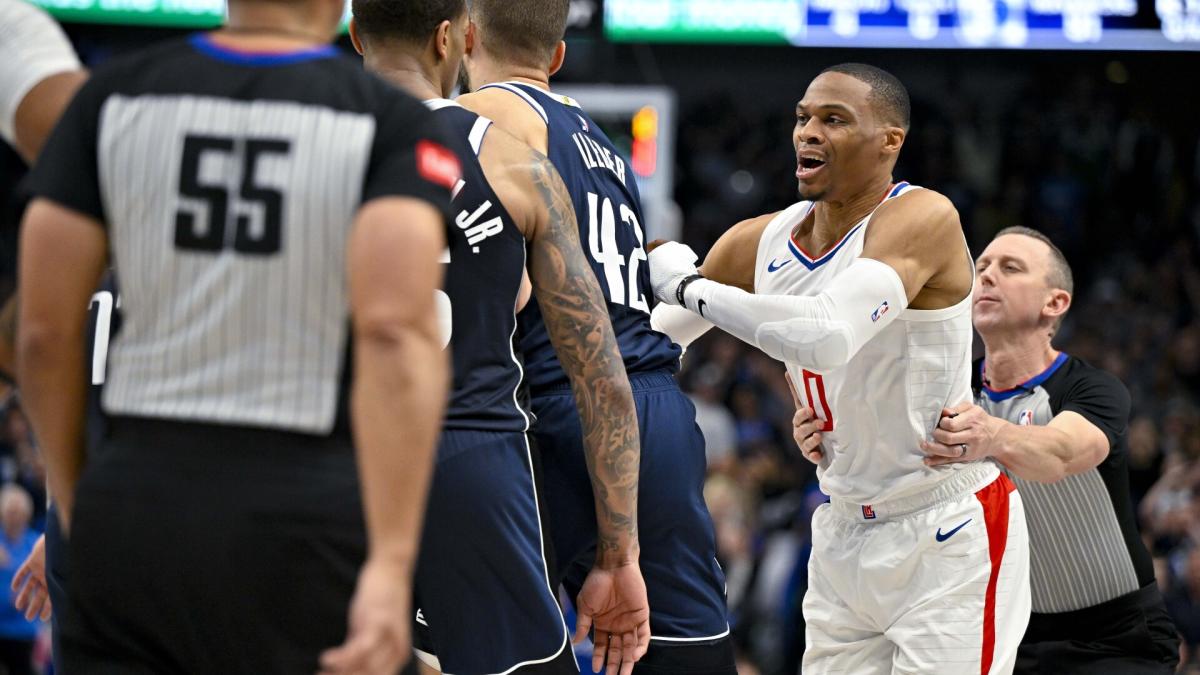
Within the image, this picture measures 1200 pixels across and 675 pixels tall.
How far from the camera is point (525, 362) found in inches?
166

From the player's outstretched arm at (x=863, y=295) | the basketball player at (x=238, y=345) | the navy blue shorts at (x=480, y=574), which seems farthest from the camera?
the player's outstretched arm at (x=863, y=295)

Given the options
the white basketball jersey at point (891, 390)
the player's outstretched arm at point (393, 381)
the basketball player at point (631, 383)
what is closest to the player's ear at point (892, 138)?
the white basketball jersey at point (891, 390)

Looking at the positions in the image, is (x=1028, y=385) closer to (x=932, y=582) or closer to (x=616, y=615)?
(x=932, y=582)

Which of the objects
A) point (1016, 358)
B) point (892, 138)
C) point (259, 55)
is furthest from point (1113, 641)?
point (259, 55)

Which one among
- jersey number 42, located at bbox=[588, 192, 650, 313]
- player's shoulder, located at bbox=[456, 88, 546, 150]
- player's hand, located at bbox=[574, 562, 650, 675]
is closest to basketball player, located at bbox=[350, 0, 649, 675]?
player's hand, located at bbox=[574, 562, 650, 675]

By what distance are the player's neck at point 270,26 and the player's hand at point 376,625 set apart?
3.08 feet

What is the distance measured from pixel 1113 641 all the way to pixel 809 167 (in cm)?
199

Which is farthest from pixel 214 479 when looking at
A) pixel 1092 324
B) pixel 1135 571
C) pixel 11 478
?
pixel 1092 324

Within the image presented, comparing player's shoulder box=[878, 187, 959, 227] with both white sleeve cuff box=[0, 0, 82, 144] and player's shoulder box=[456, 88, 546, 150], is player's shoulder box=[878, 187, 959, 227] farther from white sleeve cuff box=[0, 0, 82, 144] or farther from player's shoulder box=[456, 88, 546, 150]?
white sleeve cuff box=[0, 0, 82, 144]

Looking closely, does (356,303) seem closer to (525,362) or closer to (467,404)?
(467,404)

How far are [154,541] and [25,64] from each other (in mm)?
1132

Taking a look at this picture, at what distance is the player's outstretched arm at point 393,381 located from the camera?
2322mm

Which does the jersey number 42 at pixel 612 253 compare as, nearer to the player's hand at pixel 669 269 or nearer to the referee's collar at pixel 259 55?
the player's hand at pixel 669 269

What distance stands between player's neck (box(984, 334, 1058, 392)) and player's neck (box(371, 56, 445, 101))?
228cm
